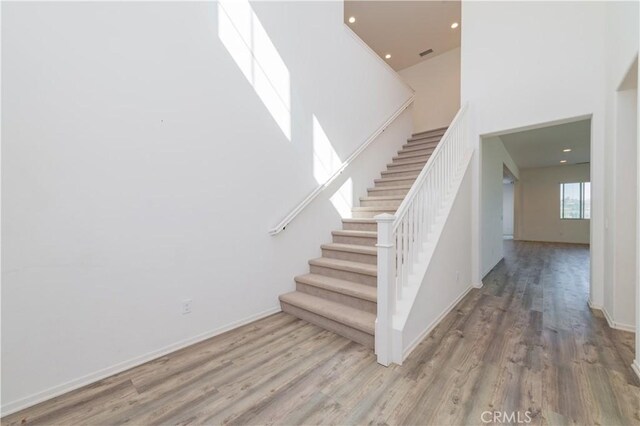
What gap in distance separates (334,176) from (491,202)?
330 centimetres

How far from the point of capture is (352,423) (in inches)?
61.4

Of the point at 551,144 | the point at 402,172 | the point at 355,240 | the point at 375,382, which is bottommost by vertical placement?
the point at 375,382

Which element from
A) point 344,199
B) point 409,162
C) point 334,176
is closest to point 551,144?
point 409,162

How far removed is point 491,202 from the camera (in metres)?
5.09

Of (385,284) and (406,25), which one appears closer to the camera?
(385,284)

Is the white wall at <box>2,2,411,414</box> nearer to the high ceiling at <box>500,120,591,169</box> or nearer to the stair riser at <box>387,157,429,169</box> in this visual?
the stair riser at <box>387,157,429,169</box>

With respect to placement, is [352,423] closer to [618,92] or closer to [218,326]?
[218,326]

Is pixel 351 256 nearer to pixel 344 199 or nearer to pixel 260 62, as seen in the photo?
pixel 344 199

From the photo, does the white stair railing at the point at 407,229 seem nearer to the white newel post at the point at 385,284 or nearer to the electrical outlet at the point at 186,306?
the white newel post at the point at 385,284

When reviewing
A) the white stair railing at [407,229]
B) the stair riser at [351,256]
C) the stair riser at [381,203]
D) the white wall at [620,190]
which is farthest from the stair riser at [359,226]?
the white wall at [620,190]

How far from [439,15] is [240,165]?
536 cm

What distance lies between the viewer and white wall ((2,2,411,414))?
5.67ft

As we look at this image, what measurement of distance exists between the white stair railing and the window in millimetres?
8834

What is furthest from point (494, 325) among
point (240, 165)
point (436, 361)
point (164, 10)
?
point (164, 10)
